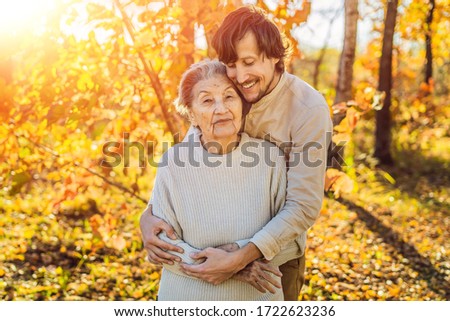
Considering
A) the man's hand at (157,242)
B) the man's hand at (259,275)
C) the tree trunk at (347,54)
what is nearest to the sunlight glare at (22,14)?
the man's hand at (157,242)

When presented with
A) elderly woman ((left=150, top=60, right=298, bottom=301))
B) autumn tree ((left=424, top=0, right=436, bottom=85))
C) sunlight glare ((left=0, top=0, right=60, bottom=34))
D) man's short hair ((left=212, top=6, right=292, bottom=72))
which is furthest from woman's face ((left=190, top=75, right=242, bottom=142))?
autumn tree ((left=424, top=0, right=436, bottom=85))

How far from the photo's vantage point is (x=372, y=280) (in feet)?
14.0

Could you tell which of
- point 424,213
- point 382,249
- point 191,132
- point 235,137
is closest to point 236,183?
point 235,137

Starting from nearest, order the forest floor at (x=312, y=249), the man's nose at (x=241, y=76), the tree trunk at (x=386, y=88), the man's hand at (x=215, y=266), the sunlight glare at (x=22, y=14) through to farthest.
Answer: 1. the man's hand at (x=215, y=266)
2. the man's nose at (x=241, y=76)
3. the sunlight glare at (x=22, y=14)
4. the forest floor at (x=312, y=249)
5. the tree trunk at (x=386, y=88)

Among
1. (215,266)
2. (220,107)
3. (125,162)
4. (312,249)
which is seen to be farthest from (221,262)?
(312,249)

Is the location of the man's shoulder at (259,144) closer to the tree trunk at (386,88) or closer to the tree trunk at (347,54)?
the tree trunk at (347,54)

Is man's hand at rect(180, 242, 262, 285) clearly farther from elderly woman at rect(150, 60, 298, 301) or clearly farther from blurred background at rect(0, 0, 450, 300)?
blurred background at rect(0, 0, 450, 300)

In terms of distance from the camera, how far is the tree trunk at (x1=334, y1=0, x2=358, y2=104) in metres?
4.14

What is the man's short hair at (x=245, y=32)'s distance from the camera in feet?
7.23

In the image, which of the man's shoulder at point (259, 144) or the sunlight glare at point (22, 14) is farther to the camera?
the sunlight glare at point (22, 14)

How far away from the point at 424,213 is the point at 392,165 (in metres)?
2.09

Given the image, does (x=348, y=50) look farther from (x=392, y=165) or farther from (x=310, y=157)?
(x=392, y=165)

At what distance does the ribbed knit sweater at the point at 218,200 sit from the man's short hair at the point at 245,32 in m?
0.35

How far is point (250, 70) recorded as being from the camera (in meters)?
2.21
